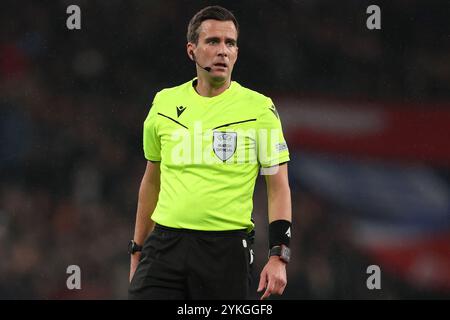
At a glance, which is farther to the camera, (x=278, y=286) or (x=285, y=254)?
(x=285, y=254)

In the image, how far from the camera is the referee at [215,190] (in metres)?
4.55

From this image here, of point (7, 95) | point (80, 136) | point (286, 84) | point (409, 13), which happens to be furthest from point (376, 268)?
point (7, 95)

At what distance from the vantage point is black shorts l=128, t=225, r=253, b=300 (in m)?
4.54

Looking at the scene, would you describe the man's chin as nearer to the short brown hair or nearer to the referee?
the referee

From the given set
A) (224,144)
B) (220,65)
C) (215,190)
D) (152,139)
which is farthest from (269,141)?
(152,139)

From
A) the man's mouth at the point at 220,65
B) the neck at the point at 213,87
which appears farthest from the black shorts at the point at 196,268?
the man's mouth at the point at 220,65

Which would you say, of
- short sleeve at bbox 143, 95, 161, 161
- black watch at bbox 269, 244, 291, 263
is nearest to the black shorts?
black watch at bbox 269, 244, 291, 263

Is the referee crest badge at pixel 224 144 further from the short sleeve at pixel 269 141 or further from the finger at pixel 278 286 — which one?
the finger at pixel 278 286

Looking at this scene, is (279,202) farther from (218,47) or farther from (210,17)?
(210,17)

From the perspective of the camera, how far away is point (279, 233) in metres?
4.62

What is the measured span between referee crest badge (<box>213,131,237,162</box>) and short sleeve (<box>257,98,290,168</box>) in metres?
0.13

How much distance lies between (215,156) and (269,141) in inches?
11.0

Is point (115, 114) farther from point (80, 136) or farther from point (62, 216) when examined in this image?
point (62, 216)

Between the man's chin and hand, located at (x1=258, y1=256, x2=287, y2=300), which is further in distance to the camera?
the man's chin
